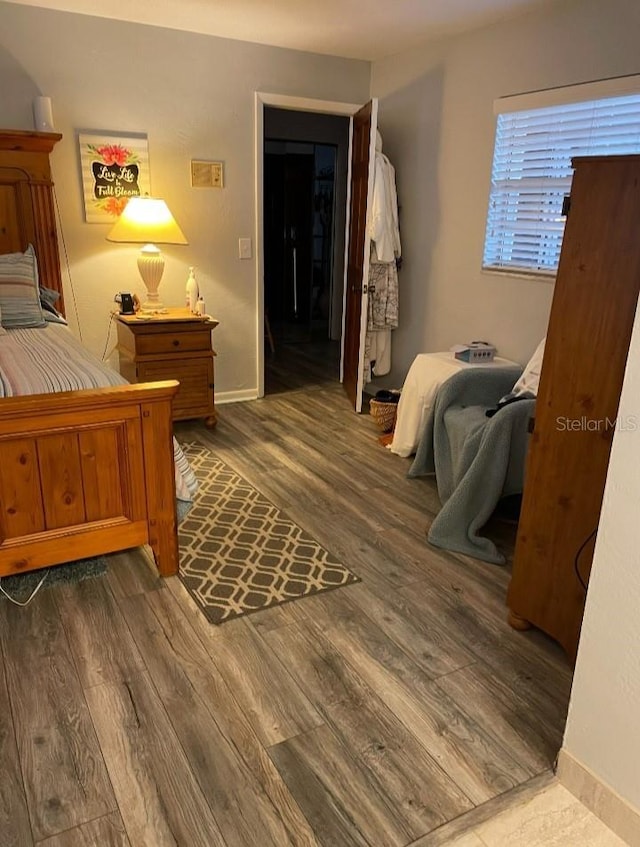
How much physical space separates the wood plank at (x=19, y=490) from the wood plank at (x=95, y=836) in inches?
42.4

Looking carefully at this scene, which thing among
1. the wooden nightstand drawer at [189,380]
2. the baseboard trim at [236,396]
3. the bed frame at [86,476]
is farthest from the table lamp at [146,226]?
the bed frame at [86,476]

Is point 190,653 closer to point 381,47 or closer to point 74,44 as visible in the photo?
point 74,44

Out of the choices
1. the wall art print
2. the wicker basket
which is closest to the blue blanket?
the wicker basket

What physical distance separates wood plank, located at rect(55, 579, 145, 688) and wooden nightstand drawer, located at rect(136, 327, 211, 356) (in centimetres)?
184

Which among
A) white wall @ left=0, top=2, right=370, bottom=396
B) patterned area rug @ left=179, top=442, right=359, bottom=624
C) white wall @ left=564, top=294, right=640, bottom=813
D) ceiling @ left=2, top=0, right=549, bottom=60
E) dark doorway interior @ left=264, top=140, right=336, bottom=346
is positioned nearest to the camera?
white wall @ left=564, top=294, right=640, bottom=813

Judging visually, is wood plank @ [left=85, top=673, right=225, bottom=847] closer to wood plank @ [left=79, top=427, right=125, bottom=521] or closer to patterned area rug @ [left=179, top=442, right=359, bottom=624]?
patterned area rug @ [left=179, top=442, right=359, bottom=624]

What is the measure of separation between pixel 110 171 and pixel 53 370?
6.93 feet

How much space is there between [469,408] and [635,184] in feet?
5.15

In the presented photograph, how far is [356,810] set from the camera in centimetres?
156

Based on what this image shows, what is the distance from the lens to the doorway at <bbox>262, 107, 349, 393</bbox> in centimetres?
650

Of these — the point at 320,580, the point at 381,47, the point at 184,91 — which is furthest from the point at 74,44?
the point at 320,580

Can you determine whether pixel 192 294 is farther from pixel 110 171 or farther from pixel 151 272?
pixel 110 171

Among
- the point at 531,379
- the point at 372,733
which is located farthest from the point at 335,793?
the point at 531,379

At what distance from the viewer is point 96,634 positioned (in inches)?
85.7
